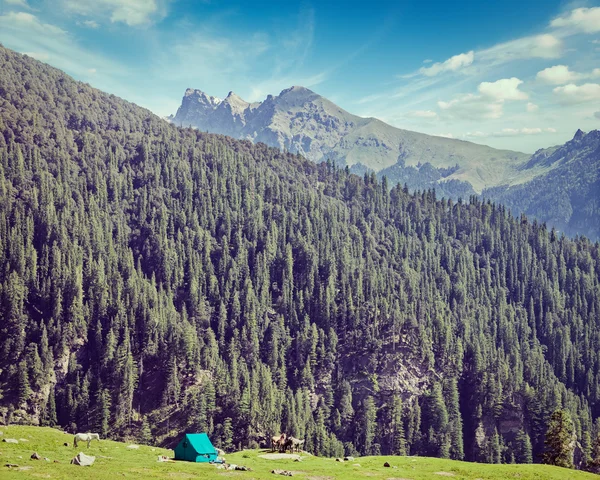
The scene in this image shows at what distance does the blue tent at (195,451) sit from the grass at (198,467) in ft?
14.3

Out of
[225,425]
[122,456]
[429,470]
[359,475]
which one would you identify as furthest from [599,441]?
[122,456]

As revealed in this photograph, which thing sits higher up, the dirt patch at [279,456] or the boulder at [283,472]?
the boulder at [283,472]

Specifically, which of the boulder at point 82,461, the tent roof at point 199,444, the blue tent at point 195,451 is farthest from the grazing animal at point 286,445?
the boulder at point 82,461

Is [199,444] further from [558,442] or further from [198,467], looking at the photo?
[558,442]

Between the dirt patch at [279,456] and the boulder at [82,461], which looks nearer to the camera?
the boulder at [82,461]

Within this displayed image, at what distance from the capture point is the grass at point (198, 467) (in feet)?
248

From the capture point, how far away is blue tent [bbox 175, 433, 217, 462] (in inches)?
3942

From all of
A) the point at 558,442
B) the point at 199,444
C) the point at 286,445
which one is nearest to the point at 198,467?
the point at 199,444

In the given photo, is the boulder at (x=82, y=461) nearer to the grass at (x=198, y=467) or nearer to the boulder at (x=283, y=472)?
the grass at (x=198, y=467)

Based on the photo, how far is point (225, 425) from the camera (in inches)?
7869

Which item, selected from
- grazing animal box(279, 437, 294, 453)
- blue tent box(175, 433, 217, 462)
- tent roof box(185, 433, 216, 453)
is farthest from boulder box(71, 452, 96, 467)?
grazing animal box(279, 437, 294, 453)

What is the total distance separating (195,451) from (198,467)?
363 inches

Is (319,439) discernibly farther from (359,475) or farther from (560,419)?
(359,475)

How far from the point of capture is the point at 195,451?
100125 mm
